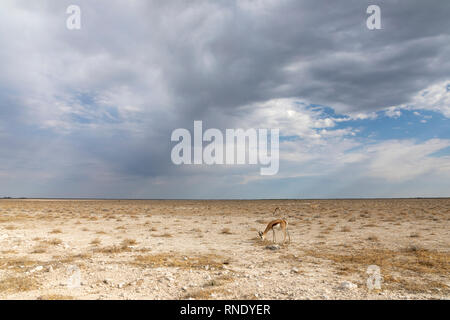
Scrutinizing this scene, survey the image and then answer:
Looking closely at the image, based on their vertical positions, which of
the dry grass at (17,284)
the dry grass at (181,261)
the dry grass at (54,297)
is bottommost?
the dry grass at (181,261)

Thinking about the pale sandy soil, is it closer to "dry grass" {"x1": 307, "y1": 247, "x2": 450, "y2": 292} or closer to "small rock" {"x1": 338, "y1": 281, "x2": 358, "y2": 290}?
"dry grass" {"x1": 307, "y1": 247, "x2": 450, "y2": 292}

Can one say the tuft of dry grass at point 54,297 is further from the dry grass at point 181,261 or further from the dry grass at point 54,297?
the dry grass at point 181,261

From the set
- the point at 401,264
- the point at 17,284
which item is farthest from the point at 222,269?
the point at 401,264

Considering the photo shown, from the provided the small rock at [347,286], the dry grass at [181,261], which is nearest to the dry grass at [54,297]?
the dry grass at [181,261]

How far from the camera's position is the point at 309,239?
17.6 meters

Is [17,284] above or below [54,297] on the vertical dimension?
below

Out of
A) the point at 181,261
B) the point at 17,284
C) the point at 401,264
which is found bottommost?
the point at 181,261

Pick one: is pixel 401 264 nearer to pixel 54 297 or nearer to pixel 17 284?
pixel 54 297

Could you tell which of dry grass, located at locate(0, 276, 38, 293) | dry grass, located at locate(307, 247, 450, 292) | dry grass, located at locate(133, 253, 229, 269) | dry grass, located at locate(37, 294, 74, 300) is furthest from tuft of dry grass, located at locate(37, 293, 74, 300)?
dry grass, located at locate(307, 247, 450, 292)

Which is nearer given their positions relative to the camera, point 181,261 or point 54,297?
point 54,297

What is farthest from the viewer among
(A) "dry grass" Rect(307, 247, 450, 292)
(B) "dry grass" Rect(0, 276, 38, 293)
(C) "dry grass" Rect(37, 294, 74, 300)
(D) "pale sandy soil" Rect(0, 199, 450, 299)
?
(A) "dry grass" Rect(307, 247, 450, 292)
